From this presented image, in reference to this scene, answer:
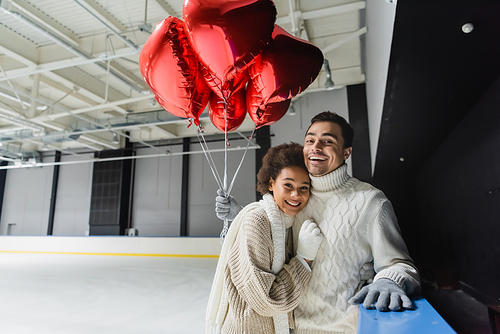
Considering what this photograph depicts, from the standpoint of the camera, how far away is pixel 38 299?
11.4 ft

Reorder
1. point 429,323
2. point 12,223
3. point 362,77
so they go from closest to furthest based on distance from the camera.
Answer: point 429,323 < point 362,77 < point 12,223

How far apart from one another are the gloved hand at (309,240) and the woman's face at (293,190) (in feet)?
0.21

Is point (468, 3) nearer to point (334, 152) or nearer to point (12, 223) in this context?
point (334, 152)

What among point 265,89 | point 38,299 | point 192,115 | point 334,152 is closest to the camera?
point 334,152

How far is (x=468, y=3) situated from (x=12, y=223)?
14787 millimetres

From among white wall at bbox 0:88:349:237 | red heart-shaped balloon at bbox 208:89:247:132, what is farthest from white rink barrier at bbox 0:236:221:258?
red heart-shaped balloon at bbox 208:89:247:132

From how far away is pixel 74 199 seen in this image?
1117 cm

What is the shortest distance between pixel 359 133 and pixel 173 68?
506 cm

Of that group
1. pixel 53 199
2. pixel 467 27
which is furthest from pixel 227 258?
pixel 53 199

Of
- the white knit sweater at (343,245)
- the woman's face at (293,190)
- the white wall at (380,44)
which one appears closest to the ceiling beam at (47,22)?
the white wall at (380,44)

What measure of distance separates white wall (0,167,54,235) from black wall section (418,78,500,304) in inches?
489

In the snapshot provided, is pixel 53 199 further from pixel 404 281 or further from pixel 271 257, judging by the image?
pixel 404 281

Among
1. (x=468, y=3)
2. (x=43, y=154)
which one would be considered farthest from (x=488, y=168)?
(x=43, y=154)

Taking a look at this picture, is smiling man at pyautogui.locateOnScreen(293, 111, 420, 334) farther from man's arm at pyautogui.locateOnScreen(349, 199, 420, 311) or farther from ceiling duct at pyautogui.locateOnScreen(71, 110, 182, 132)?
ceiling duct at pyautogui.locateOnScreen(71, 110, 182, 132)
